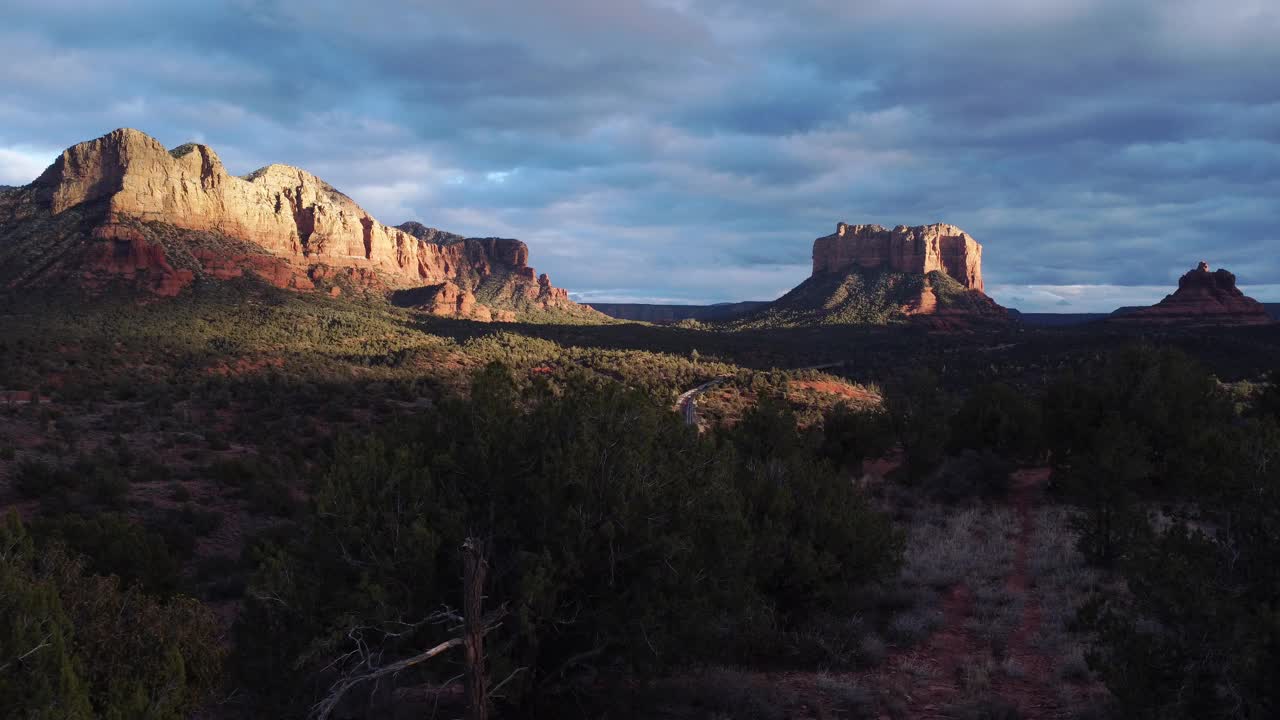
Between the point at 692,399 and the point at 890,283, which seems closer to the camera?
the point at 692,399

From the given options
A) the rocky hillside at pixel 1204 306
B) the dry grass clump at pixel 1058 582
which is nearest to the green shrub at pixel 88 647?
the dry grass clump at pixel 1058 582

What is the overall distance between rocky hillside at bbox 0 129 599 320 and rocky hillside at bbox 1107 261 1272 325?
107 metres

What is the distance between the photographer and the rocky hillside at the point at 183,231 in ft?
230

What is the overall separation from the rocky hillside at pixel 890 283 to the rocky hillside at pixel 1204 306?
1016 inches

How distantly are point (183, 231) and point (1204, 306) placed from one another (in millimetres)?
146238

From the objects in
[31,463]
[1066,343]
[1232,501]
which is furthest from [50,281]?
[1066,343]

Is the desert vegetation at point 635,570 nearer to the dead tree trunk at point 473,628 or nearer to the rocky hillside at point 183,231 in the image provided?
the dead tree trunk at point 473,628

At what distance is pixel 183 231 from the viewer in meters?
85.3

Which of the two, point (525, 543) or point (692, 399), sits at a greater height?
point (525, 543)

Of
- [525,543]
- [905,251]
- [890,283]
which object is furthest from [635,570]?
[905,251]

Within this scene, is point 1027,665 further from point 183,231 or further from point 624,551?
point 183,231

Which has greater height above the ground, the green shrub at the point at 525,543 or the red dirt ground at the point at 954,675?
the green shrub at the point at 525,543

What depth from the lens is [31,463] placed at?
18859mm

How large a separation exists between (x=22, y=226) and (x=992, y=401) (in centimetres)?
9780
